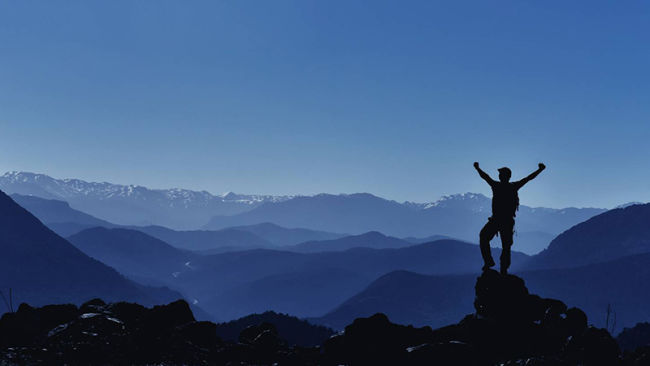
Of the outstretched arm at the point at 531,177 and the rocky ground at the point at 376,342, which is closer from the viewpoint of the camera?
the rocky ground at the point at 376,342

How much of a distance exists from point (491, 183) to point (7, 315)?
78.6ft

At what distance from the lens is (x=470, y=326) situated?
25609 millimetres

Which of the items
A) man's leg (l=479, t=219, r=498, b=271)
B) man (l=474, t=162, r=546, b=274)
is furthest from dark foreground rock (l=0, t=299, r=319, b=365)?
man (l=474, t=162, r=546, b=274)

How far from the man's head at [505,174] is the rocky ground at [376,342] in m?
4.25

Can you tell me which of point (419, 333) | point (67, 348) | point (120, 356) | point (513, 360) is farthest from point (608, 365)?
point (67, 348)

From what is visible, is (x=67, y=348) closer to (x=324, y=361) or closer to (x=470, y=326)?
(x=324, y=361)

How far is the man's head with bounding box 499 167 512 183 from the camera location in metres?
27.1

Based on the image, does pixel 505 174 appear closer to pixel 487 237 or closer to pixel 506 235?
pixel 506 235

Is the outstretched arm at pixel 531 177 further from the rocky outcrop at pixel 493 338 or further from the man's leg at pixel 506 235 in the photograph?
the rocky outcrop at pixel 493 338

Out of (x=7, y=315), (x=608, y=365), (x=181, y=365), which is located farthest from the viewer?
(x=7, y=315)

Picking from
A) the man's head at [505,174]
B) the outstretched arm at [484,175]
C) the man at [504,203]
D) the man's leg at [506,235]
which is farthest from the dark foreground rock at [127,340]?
the man's head at [505,174]

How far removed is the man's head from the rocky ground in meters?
4.25

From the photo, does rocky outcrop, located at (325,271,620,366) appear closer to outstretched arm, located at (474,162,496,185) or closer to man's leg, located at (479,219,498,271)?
man's leg, located at (479,219,498,271)

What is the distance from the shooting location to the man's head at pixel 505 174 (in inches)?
1065
